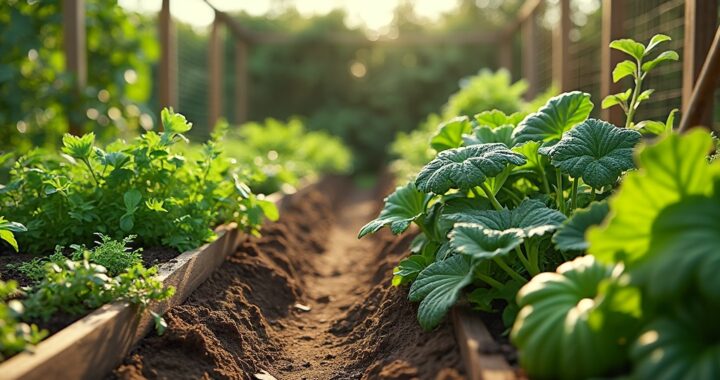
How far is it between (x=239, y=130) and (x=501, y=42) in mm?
4548

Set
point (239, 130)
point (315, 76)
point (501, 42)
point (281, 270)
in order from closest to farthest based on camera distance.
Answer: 1. point (281, 270)
2. point (239, 130)
3. point (501, 42)
4. point (315, 76)

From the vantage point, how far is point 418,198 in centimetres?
270

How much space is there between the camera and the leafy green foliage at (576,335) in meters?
1.41

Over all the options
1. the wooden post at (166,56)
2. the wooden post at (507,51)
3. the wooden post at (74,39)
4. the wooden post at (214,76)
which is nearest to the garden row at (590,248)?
the wooden post at (74,39)

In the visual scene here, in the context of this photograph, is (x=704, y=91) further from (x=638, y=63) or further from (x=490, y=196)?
(x=490, y=196)

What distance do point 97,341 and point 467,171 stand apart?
1.17m

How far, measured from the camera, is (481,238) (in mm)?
1958

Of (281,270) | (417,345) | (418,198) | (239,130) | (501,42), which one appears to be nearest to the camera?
(417,345)

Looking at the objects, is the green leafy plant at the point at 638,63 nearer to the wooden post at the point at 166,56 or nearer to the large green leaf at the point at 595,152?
the large green leaf at the point at 595,152

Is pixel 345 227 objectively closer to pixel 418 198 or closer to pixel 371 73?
pixel 418 198

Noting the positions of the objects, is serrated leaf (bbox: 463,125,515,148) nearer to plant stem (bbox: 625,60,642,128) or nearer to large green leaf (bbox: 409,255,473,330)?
plant stem (bbox: 625,60,642,128)

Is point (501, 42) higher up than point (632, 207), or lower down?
higher up

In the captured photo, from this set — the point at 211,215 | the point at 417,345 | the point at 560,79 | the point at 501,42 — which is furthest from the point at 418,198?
the point at 501,42

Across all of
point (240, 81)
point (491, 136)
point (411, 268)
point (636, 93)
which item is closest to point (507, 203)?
point (491, 136)
